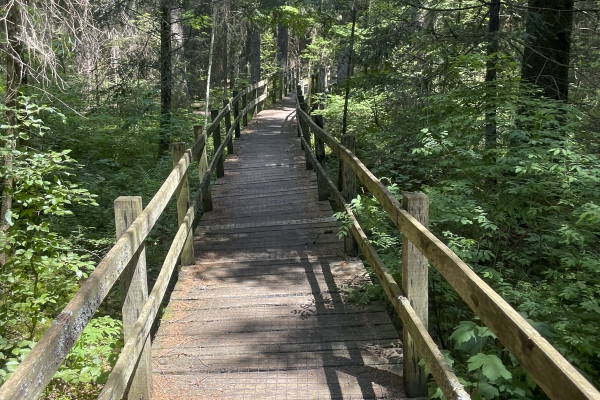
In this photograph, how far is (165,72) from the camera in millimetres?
12602

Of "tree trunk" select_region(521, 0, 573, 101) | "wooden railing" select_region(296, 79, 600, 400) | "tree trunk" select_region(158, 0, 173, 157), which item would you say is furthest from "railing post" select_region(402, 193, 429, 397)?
"tree trunk" select_region(158, 0, 173, 157)

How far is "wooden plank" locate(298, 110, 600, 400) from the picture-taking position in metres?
1.41

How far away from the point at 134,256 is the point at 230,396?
1.13 m

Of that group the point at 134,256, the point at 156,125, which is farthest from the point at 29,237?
the point at 156,125

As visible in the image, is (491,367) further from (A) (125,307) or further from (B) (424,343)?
(A) (125,307)

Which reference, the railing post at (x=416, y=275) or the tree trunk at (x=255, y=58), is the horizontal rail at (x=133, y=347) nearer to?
the railing post at (x=416, y=275)

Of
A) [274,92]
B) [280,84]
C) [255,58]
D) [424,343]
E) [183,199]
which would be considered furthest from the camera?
[280,84]

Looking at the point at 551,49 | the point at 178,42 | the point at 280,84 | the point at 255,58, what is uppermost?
the point at 255,58

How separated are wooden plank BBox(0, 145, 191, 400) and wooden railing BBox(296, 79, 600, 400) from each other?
1511mm

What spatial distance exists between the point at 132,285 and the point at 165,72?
33.9 ft

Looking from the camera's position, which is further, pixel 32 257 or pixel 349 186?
pixel 349 186

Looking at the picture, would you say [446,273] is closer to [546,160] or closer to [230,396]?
[230,396]

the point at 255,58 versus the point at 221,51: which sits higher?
the point at 221,51

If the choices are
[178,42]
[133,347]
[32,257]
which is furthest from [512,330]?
[178,42]
